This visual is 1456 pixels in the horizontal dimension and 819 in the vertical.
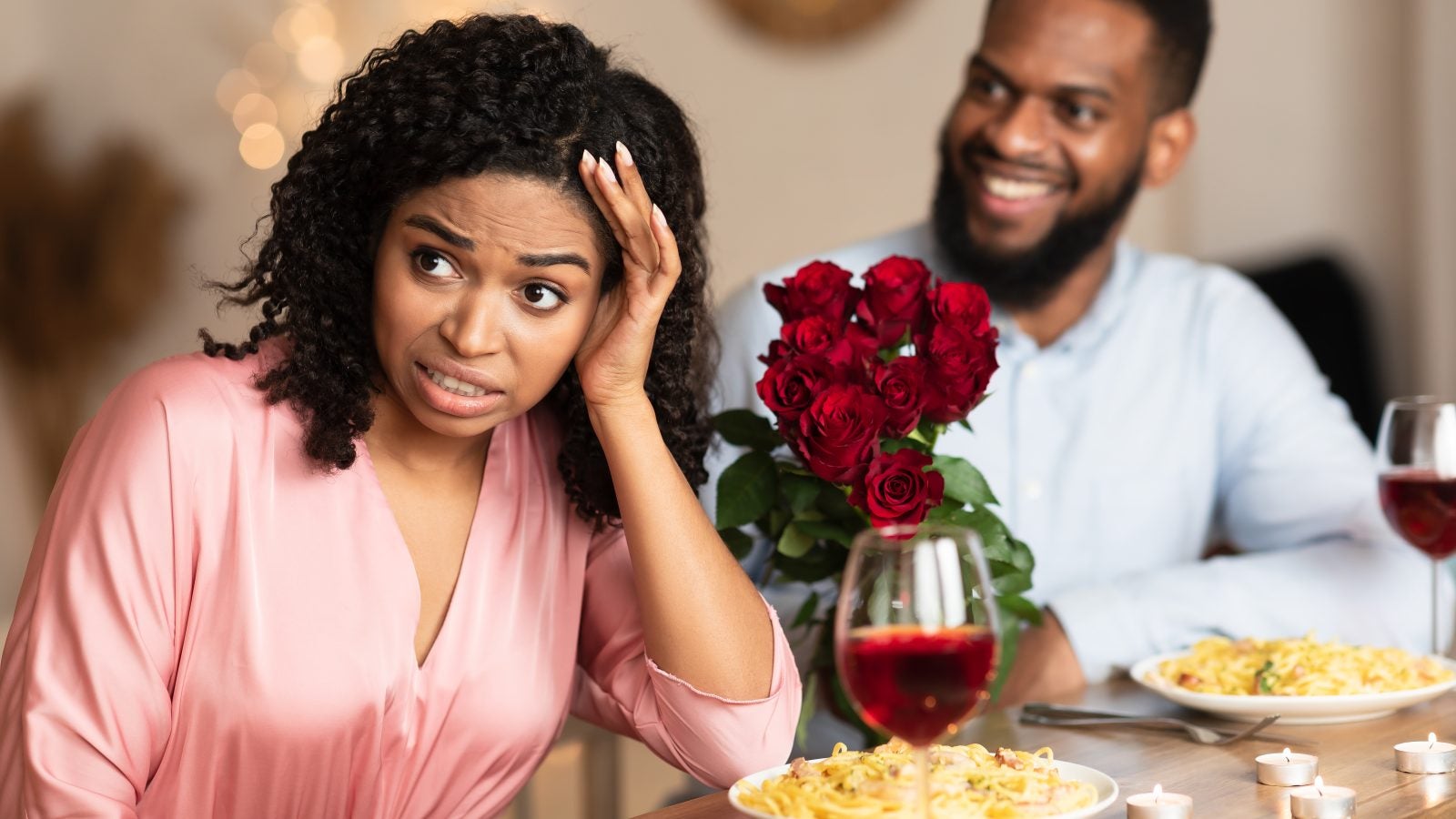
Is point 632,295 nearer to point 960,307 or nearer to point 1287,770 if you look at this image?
point 960,307

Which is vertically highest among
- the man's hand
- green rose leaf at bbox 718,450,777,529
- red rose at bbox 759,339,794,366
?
red rose at bbox 759,339,794,366

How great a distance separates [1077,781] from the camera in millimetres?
1168

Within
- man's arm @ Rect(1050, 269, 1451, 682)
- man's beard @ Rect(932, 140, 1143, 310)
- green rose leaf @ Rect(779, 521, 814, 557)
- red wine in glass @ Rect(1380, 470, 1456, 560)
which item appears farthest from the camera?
man's beard @ Rect(932, 140, 1143, 310)

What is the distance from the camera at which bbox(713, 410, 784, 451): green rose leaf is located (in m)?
1.62

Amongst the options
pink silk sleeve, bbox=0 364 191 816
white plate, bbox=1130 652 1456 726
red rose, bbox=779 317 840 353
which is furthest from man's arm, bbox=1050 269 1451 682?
pink silk sleeve, bbox=0 364 191 816

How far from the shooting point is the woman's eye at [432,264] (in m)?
1.41

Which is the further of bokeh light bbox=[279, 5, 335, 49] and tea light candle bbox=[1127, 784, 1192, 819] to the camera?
bokeh light bbox=[279, 5, 335, 49]

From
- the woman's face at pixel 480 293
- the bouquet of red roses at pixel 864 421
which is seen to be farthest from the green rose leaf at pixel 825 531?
the woman's face at pixel 480 293

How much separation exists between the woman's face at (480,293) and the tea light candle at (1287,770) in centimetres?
77

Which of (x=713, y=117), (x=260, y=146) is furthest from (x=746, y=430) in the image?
(x=260, y=146)

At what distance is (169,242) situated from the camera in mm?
3943

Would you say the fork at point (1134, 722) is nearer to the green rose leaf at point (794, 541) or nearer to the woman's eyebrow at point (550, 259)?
the green rose leaf at point (794, 541)

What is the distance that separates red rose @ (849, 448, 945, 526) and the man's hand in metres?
0.49

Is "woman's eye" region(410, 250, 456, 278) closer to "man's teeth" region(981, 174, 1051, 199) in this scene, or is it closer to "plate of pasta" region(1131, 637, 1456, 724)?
"plate of pasta" region(1131, 637, 1456, 724)
